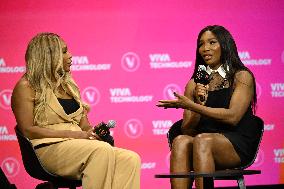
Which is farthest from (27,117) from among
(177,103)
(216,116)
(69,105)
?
(216,116)

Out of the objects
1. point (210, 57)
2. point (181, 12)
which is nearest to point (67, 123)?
point (210, 57)

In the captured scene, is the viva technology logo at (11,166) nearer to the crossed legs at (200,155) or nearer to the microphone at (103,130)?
the microphone at (103,130)

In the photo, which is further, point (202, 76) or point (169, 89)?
point (169, 89)

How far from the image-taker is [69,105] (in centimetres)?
446

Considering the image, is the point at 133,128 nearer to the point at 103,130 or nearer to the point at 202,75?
the point at 103,130

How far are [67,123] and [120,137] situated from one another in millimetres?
1975

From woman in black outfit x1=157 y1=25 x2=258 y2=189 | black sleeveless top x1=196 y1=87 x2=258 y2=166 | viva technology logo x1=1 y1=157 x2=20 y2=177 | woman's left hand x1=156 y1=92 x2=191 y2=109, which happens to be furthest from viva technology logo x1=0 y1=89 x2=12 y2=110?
woman's left hand x1=156 y1=92 x2=191 y2=109

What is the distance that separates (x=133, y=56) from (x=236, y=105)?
2.15 metres

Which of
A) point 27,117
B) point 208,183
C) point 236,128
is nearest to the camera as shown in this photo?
point 208,183

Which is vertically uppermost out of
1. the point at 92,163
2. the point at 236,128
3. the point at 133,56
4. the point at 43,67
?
the point at 133,56

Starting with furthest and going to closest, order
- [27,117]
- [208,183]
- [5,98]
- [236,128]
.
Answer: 1. [5,98]
2. [236,128]
3. [27,117]
4. [208,183]

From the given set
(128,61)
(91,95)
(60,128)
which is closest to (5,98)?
(91,95)

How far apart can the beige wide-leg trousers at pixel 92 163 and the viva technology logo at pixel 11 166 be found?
214 cm

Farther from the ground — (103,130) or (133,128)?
(103,130)
